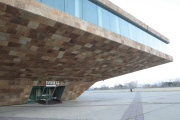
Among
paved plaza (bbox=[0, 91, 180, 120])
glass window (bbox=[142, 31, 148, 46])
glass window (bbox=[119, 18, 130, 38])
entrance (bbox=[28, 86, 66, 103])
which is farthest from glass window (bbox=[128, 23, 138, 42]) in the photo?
entrance (bbox=[28, 86, 66, 103])

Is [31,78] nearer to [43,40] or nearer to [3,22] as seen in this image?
[43,40]

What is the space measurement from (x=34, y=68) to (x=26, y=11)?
7201 millimetres

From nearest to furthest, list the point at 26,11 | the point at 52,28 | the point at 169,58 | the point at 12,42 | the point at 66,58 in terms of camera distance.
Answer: the point at 26,11 < the point at 52,28 < the point at 12,42 < the point at 66,58 < the point at 169,58

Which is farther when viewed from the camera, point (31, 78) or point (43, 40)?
point (31, 78)

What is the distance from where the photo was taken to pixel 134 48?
12.0 metres

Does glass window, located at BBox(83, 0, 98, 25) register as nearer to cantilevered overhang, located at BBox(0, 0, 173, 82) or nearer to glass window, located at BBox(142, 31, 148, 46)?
cantilevered overhang, located at BBox(0, 0, 173, 82)

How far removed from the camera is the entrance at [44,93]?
705 inches

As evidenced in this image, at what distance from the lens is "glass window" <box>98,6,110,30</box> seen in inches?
384

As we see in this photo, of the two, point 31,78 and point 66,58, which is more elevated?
point 66,58

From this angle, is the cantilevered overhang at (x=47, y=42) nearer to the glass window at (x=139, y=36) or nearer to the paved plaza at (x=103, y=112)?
the glass window at (x=139, y=36)

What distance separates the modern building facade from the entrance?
6.46ft

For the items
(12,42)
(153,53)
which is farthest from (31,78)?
(153,53)

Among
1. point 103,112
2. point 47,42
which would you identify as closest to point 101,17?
point 47,42

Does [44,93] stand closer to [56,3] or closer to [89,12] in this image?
[89,12]
